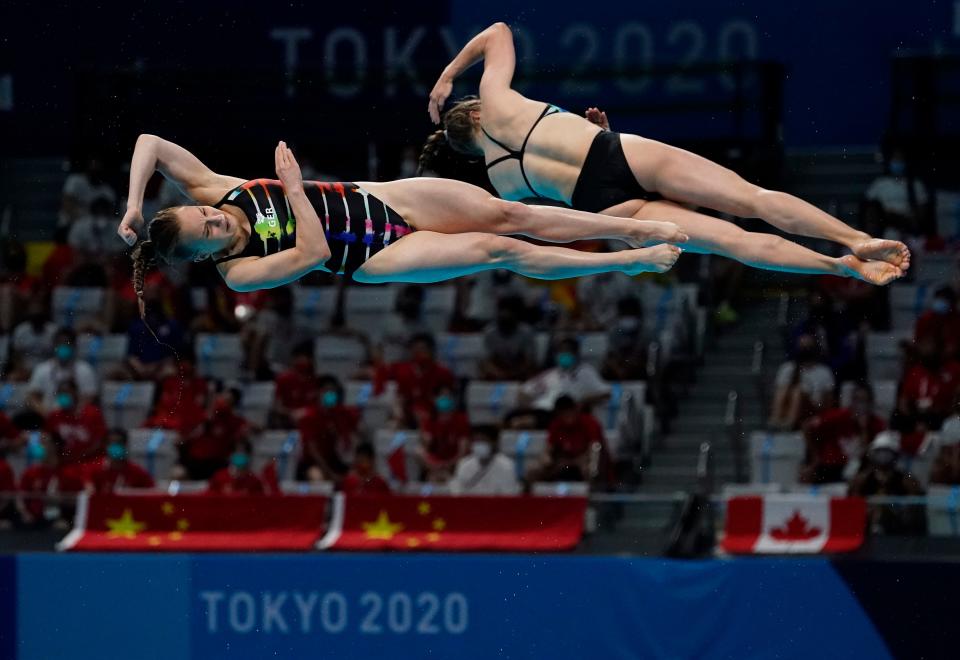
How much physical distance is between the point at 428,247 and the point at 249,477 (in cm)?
560

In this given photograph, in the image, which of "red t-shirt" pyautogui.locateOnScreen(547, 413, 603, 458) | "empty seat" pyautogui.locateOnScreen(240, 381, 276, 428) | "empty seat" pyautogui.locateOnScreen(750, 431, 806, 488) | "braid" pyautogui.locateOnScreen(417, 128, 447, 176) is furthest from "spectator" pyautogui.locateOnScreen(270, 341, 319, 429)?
"braid" pyautogui.locateOnScreen(417, 128, 447, 176)

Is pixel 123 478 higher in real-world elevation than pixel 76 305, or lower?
lower

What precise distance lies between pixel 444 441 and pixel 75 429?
3.16 metres

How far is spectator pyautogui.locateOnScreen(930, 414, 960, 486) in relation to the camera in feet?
41.2

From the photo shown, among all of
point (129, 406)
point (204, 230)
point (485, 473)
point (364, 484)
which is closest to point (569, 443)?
point (485, 473)

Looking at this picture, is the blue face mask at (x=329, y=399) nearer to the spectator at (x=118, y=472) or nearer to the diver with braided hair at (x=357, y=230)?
the spectator at (x=118, y=472)

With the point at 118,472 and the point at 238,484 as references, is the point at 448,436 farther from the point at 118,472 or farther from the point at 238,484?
the point at 118,472

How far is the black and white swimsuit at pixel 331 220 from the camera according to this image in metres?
8.42

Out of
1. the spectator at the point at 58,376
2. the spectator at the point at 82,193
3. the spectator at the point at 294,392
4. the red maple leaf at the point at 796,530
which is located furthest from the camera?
the spectator at the point at 82,193

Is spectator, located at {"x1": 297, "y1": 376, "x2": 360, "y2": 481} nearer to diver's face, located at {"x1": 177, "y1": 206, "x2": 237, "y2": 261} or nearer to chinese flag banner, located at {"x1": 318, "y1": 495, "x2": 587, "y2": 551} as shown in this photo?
chinese flag banner, located at {"x1": 318, "y1": 495, "x2": 587, "y2": 551}

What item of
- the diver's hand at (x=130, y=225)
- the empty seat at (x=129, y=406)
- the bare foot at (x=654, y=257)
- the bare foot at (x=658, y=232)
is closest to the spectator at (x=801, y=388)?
the empty seat at (x=129, y=406)

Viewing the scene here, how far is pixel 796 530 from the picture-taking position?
11992 millimetres

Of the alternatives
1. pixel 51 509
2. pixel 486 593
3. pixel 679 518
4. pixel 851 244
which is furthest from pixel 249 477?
pixel 851 244

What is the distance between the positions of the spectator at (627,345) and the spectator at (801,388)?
1.13 meters
